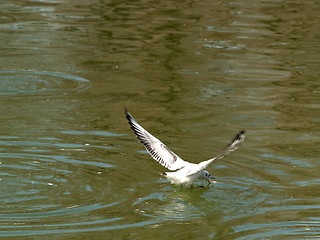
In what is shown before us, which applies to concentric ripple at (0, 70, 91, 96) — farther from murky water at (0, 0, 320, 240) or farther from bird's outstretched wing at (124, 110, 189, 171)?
bird's outstretched wing at (124, 110, 189, 171)

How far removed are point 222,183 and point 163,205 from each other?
1.07 m

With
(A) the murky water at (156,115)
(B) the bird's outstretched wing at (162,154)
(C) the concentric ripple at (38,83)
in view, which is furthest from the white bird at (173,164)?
(C) the concentric ripple at (38,83)

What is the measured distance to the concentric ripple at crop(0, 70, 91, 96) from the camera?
42.2 feet

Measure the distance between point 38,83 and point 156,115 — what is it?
268cm

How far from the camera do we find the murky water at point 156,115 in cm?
795

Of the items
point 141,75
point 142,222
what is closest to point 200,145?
point 142,222

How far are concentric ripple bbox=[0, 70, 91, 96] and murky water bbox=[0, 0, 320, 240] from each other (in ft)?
0.12

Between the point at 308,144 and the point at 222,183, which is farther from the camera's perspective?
the point at 308,144

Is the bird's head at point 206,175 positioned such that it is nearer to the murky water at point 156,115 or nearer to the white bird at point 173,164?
the white bird at point 173,164

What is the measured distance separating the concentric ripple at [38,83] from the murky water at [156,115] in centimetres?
4

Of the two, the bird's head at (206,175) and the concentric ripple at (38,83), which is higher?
the bird's head at (206,175)

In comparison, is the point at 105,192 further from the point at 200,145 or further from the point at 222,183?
the point at 200,145

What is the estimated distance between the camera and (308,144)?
1059cm

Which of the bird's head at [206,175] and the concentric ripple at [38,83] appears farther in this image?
the concentric ripple at [38,83]
